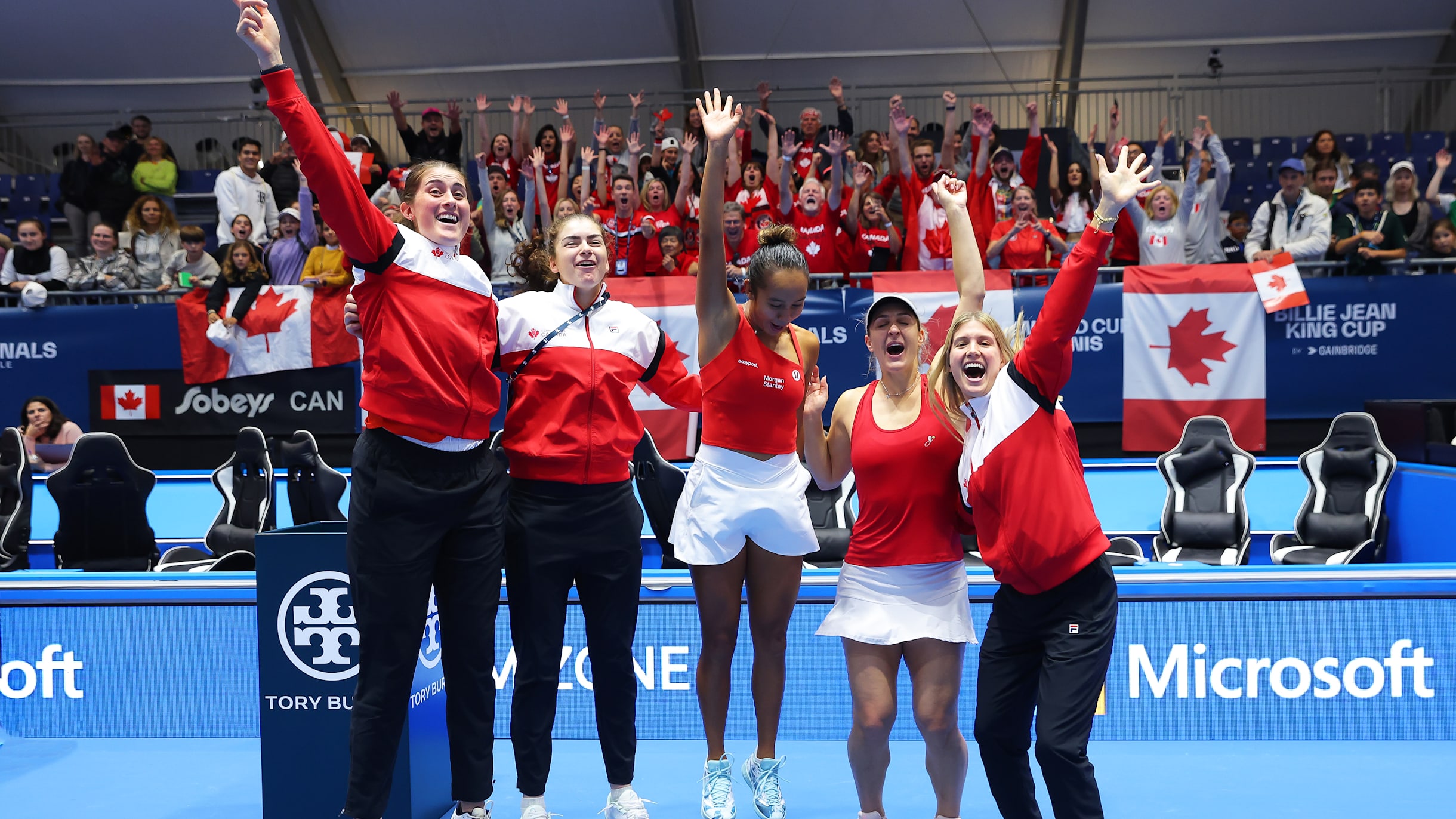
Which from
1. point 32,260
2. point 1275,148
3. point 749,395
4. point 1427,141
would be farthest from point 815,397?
point 1427,141

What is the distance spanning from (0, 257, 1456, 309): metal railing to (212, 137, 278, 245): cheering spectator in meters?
1.31

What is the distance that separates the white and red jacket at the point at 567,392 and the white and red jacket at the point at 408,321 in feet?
0.64

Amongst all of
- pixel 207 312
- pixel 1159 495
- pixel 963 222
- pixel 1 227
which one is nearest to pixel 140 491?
pixel 207 312

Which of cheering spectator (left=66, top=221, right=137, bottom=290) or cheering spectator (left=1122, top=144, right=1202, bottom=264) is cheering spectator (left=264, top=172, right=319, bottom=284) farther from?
cheering spectator (left=1122, top=144, right=1202, bottom=264)

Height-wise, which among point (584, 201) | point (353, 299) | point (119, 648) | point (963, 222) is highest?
point (584, 201)

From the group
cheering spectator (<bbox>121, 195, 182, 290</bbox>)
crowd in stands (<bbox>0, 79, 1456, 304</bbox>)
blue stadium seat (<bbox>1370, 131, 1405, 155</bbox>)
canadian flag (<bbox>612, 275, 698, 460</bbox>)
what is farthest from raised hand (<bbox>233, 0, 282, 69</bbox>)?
blue stadium seat (<bbox>1370, 131, 1405, 155</bbox>)

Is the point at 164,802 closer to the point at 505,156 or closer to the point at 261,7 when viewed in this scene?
the point at 261,7

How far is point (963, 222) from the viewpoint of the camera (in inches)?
149

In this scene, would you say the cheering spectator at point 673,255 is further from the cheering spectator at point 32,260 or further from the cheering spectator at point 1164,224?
the cheering spectator at point 32,260

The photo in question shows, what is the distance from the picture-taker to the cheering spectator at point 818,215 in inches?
383

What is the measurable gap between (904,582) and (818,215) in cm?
683

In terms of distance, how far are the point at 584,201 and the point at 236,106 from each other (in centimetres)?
900

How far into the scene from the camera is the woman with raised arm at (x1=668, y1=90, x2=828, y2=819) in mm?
3713

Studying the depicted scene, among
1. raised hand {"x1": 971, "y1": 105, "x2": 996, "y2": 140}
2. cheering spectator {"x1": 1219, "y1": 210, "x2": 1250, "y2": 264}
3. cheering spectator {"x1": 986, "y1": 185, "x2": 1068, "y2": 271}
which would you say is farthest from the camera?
cheering spectator {"x1": 1219, "y1": 210, "x2": 1250, "y2": 264}
